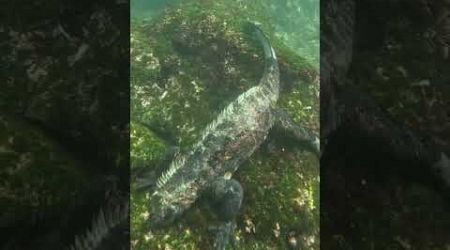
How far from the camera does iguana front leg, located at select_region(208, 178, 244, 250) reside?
257 inches

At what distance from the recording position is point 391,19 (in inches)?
42.4

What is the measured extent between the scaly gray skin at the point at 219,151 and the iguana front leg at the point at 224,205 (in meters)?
0.15

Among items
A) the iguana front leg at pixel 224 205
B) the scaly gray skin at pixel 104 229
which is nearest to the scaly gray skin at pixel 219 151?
the iguana front leg at pixel 224 205

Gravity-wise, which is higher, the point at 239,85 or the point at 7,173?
the point at 7,173

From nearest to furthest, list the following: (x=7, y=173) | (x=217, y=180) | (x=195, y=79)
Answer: (x=7, y=173)
(x=217, y=180)
(x=195, y=79)

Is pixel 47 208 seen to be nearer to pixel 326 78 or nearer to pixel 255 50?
pixel 326 78

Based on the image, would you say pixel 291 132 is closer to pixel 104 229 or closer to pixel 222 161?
pixel 222 161

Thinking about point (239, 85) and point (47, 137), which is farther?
point (239, 85)

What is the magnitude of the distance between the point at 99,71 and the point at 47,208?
0.34 m

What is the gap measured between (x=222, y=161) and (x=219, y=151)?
16 cm

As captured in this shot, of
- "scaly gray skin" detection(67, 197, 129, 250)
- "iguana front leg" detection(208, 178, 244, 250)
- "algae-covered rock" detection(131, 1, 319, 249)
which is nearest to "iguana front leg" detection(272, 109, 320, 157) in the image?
"algae-covered rock" detection(131, 1, 319, 249)

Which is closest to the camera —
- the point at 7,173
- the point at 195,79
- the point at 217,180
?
the point at 7,173

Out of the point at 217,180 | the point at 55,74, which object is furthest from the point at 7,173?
the point at 217,180

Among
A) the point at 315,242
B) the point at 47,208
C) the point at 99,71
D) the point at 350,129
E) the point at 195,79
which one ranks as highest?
the point at 99,71
